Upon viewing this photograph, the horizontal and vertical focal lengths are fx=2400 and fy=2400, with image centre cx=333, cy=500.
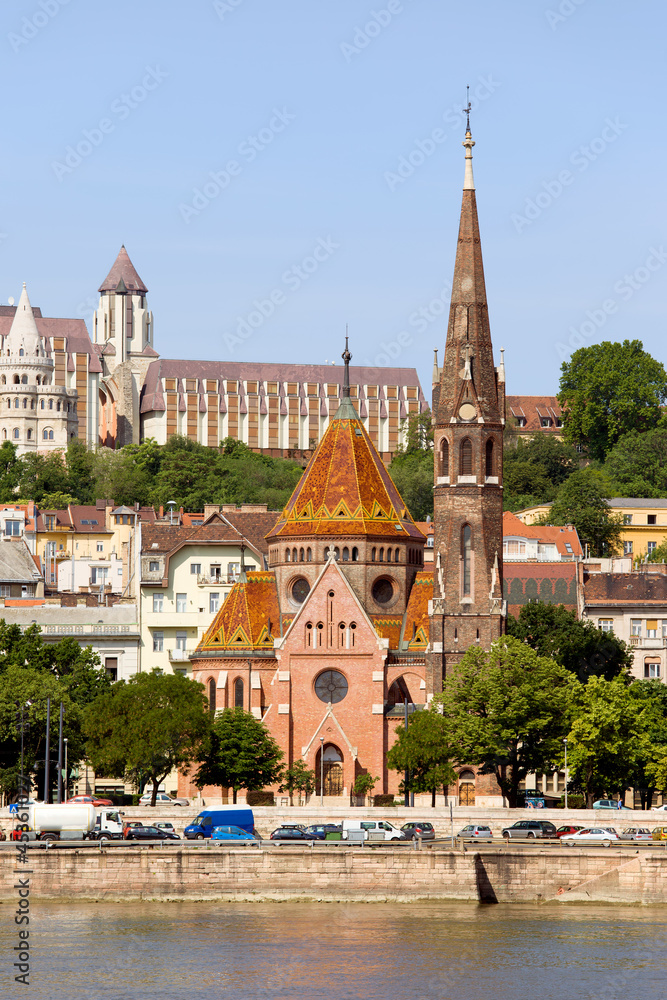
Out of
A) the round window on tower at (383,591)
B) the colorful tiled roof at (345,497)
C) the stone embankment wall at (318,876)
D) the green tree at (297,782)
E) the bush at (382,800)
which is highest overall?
the colorful tiled roof at (345,497)

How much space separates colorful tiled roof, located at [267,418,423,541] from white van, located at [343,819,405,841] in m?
28.3

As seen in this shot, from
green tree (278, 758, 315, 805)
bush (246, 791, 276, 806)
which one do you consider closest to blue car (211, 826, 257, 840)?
bush (246, 791, 276, 806)

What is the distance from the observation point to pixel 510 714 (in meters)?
113

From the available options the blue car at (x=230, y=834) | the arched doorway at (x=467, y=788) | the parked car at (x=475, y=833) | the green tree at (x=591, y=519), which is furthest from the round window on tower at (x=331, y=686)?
the green tree at (x=591, y=519)

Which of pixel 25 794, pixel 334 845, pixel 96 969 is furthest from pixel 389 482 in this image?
pixel 96 969

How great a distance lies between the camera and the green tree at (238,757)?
381ft

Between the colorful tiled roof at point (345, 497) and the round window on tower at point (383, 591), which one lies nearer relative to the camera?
the round window on tower at point (383, 591)

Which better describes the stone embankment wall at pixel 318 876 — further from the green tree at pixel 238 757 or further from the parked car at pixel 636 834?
the green tree at pixel 238 757

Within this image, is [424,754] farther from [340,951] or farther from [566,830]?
[340,951]

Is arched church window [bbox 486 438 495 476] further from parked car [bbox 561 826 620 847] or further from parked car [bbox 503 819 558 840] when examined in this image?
parked car [bbox 561 826 620 847]

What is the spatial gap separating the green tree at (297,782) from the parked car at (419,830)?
49.7 ft

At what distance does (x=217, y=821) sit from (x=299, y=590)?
102 feet

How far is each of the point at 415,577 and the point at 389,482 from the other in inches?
219

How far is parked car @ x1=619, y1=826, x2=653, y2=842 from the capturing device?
321ft
